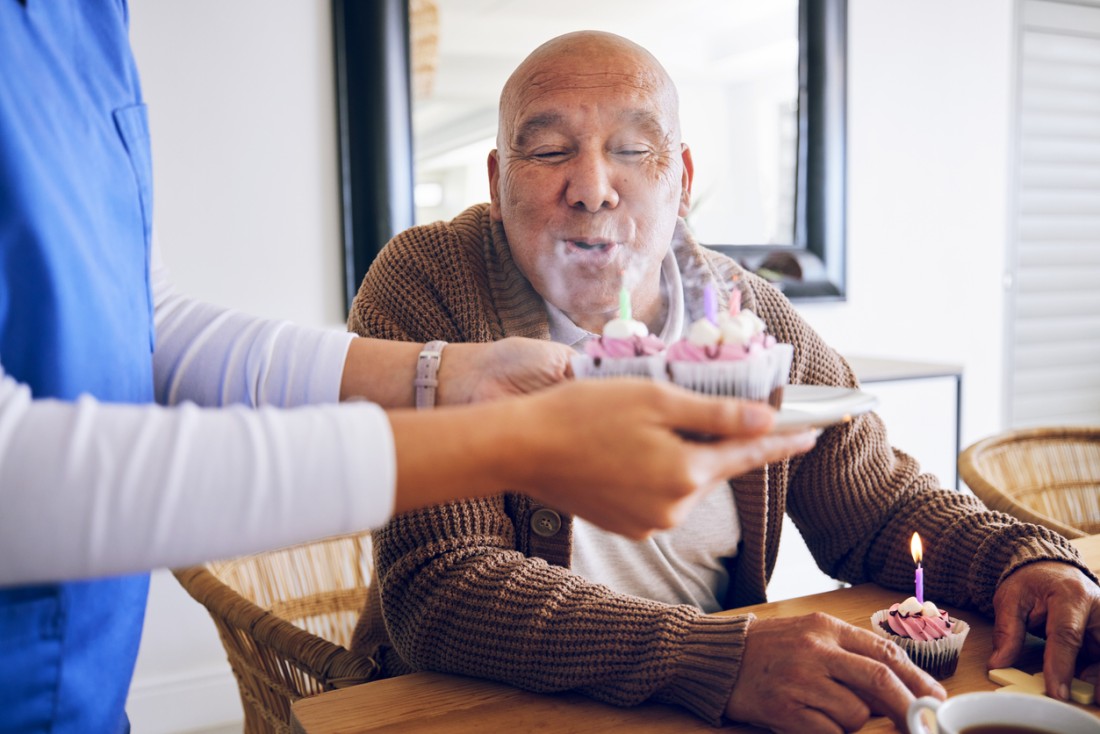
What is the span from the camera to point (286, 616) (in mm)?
1716

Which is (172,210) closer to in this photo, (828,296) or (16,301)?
(16,301)

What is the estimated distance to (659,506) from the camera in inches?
25.0

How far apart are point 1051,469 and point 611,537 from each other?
1210 millimetres

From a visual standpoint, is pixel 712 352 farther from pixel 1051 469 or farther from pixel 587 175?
pixel 1051 469

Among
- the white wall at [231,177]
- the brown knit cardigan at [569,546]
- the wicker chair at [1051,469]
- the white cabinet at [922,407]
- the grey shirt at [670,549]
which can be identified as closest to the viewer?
the brown knit cardigan at [569,546]

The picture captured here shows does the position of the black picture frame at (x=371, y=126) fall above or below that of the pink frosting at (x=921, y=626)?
above

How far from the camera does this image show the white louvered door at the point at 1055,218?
12.8 ft

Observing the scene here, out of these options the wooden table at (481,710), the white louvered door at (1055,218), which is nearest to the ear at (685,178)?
the wooden table at (481,710)

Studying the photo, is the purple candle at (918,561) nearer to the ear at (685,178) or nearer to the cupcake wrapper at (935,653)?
the cupcake wrapper at (935,653)

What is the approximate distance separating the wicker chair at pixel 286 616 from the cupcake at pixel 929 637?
608 millimetres

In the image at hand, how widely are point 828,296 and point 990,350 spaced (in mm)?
1056

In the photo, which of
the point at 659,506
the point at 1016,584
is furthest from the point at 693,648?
the point at 1016,584

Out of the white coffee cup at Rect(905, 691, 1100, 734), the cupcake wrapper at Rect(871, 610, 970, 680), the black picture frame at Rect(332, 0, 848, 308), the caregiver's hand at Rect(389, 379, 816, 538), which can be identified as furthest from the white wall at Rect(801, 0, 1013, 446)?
the caregiver's hand at Rect(389, 379, 816, 538)

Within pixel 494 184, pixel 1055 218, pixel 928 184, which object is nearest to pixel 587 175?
pixel 494 184
